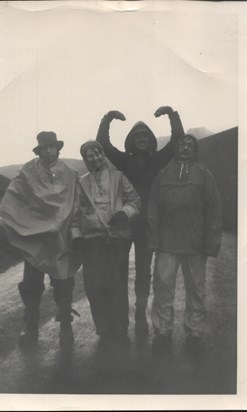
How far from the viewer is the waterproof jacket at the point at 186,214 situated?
8.18ft

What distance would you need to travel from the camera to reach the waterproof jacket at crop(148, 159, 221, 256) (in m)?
2.49

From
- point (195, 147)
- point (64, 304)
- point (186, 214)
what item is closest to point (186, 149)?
point (195, 147)

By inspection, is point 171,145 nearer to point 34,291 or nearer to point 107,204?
point 107,204

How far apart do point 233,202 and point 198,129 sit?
0.40 metres

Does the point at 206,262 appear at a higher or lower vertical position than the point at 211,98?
lower

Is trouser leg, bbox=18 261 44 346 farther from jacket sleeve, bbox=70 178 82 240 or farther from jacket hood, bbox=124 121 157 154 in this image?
jacket hood, bbox=124 121 157 154

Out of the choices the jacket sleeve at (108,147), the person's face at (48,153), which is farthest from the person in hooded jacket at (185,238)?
the person's face at (48,153)

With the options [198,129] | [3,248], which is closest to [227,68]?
[198,129]

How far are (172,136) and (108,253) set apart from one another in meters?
0.66

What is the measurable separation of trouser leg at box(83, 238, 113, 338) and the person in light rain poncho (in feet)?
0.23

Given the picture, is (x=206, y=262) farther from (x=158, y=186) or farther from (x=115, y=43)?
(x=115, y=43)

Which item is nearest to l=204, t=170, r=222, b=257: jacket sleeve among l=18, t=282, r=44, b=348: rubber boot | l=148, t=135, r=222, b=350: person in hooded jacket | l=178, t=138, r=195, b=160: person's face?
l=148, t=135, r=222, b=350: person in hooded jacket

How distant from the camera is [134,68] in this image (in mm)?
2570

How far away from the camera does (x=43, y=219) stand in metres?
2.50
